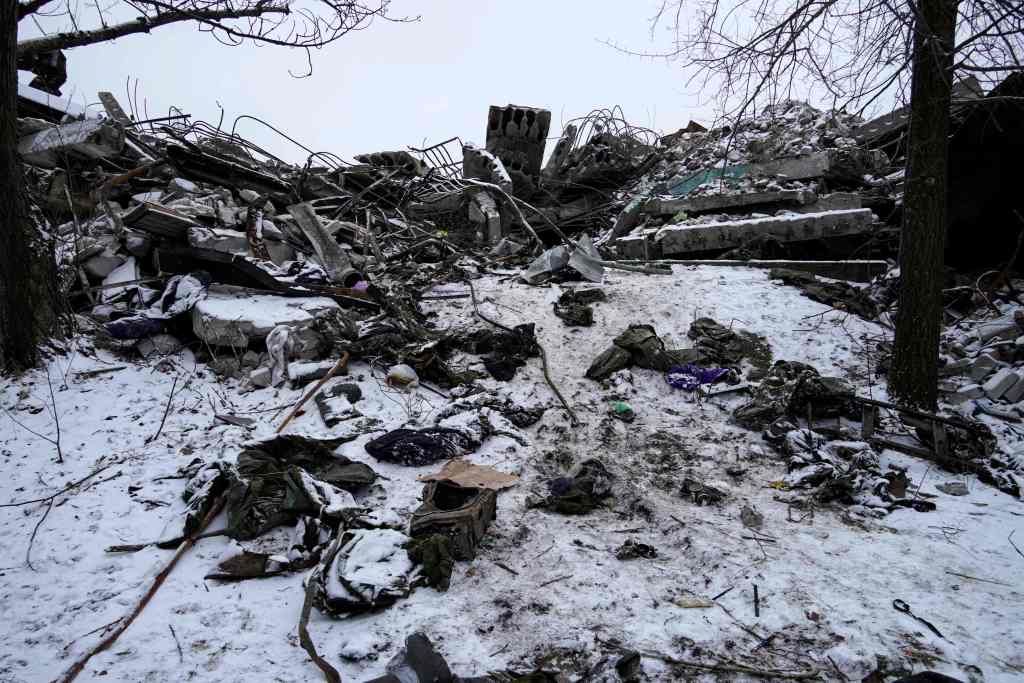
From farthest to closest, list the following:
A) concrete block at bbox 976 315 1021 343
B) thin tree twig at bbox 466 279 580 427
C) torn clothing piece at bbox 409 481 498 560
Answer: concrete block at bbox 976 315 1021 343, thin tree twig at bbox 466 279 580 427, torn clothing piece at bbox 409 481 498 560

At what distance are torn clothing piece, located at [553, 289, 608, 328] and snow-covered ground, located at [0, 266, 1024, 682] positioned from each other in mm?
1515

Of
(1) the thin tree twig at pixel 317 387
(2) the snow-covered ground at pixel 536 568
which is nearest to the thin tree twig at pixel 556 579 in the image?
(2) the snow-covered ground at pixel 536 568

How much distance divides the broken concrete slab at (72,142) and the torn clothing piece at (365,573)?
7.25m

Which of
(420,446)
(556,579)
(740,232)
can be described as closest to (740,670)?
(556,579)

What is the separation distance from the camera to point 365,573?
10.0 ft

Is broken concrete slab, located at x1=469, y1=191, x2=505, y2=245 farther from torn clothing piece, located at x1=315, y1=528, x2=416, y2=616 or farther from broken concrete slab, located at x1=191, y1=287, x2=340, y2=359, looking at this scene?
torn clothing piece, located at x1=315, y1=528, x2=416, y2=616

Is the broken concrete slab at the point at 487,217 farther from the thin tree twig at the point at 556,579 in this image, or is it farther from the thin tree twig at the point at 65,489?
the thin tree twig at the point at 556,579

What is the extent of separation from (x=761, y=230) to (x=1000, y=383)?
3585mm

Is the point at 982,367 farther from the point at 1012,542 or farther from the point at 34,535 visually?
the point at 34,535

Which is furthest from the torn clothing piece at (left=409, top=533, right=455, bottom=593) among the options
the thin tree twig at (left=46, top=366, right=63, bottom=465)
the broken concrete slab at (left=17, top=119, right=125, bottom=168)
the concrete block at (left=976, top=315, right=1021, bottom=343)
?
the broken concrete slab at (left=17, top=119, right=125, bottom=168)

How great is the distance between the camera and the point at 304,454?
4262 millimetres

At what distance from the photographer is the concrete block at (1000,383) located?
5367mm

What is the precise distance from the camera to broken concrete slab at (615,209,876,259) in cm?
797

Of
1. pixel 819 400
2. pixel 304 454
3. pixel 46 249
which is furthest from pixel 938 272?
pixel 46 249
